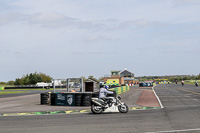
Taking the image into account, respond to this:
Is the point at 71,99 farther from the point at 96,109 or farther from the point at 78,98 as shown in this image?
the point at 96,109

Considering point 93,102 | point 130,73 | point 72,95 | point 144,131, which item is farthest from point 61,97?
point 130,73

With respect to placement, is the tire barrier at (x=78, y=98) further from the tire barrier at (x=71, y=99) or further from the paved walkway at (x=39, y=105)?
the paved walkway at (x=39, y=105)

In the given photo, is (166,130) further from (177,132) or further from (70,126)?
(70,126)

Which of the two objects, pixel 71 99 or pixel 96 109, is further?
pixel 71 99

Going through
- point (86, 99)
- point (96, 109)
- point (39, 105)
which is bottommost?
point (39, 105)

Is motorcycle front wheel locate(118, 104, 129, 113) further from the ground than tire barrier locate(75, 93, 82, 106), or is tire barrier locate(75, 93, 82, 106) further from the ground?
tire barrier locate(75, 93, 82, 106)

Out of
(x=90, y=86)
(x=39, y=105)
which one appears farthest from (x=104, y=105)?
(x=90, y=86)

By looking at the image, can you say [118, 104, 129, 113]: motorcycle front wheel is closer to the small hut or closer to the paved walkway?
the paved walkway

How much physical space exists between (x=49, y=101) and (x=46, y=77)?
15793 centimetres

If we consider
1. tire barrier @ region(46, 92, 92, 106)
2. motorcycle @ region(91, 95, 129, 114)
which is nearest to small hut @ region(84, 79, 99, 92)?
tire barrier @ region(46, 92, 92, 106)

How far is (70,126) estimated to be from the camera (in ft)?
41.1

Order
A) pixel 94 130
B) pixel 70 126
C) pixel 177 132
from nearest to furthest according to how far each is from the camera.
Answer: pixel 177 132 → pixel 94 130 → pixel 70 126

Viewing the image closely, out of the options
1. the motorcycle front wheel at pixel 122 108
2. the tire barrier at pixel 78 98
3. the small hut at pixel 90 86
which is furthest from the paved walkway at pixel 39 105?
the small hut at pixel 90 86

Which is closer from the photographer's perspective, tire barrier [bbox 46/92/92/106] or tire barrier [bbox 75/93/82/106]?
tire barrier [bbox 46/92/92/106]
